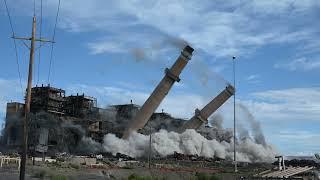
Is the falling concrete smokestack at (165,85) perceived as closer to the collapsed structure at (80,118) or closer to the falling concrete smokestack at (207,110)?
the collapsed structure at (80,118)

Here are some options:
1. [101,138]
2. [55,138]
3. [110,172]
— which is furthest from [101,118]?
[110,172]

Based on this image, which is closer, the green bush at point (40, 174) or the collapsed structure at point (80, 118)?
the green bush at point (40, 174)

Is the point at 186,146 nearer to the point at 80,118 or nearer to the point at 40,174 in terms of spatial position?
the point at 80,118

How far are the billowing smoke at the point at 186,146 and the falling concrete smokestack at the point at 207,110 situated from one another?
8.97 feet

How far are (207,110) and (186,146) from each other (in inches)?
347

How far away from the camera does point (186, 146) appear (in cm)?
10700

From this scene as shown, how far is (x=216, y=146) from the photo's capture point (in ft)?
380

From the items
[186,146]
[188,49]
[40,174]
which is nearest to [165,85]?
[188,49]

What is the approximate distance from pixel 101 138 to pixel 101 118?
19.1 ft

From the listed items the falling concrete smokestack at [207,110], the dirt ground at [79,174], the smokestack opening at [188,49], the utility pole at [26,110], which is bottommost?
the dirt ground at [79,174]

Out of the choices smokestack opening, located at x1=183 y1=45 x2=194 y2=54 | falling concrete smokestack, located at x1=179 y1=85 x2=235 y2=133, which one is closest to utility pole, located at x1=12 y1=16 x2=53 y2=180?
smokestack opening, located at x1=183 y1=45 x2=194 y2=54

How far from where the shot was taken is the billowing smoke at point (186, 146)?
332 feet

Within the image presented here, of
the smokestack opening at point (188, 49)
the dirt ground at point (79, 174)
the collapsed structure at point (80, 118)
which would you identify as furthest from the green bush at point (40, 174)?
the smokestack opening at point (188, 49)

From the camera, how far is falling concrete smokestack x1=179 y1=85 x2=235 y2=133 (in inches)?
4161
